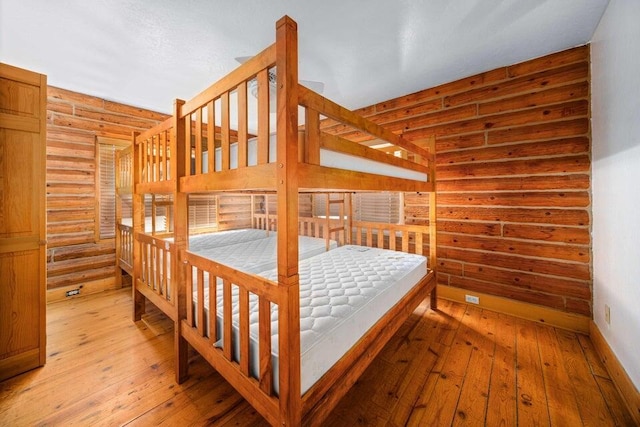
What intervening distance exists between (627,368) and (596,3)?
2.38 m

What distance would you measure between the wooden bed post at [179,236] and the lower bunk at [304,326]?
0.04 meters

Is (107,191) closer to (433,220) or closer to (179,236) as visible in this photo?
(179,236)

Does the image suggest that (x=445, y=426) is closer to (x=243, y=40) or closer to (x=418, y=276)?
(x=418, y=276)

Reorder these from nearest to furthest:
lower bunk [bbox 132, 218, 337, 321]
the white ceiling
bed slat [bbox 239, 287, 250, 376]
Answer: bed slat [bbox 239, 287, 250, 376], the white ceiling, lower bunk [bbox 132, 218, 337, 321]

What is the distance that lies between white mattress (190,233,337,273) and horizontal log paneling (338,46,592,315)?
4.74 ft

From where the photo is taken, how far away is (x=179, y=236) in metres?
1.65

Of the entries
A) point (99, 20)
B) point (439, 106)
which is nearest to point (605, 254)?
point (439, 106)

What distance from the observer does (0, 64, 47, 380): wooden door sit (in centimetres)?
163

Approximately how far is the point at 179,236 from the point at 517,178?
302 centimetres

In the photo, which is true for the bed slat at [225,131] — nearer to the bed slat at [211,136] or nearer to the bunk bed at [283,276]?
the bunk bed at [283,276]

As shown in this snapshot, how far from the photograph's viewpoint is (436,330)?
2215 mm

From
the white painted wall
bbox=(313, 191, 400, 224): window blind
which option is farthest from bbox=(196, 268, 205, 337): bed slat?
bbox=(313, 191, 400, 224): window blind

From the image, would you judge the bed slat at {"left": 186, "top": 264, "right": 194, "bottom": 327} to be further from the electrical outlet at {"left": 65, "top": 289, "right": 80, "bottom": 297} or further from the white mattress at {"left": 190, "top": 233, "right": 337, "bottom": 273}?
the electrical outlet at {"left": 65, "top": 289, "right": 80, "bottom": 297}

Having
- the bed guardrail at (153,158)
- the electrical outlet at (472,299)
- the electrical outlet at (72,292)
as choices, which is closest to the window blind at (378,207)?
the electrical outlet at (472,299)
